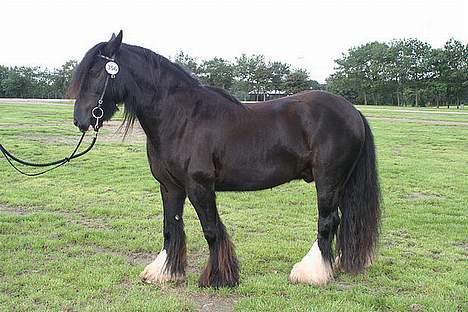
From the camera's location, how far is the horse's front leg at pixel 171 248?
415 centimetres

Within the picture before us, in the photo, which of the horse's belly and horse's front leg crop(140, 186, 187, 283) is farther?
horse's front leg crop(140, 186, 187, 283)

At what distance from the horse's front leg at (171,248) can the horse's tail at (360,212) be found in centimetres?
154

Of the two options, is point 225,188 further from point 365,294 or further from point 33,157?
point 33,157

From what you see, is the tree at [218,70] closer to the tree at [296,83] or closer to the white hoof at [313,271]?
the tree at [296,83]

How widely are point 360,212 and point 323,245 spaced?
0.49 metres

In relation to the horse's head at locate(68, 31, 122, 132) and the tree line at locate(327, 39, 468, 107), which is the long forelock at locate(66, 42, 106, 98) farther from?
the tree line at locate(327, 39, 468, 107)

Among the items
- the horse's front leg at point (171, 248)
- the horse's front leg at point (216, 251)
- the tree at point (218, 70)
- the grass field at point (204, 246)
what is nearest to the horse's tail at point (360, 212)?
the grass field at point (204, 246)

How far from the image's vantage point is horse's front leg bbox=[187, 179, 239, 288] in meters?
3.89

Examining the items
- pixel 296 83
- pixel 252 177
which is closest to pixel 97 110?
pixel 252 177

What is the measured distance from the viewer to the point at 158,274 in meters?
4.15

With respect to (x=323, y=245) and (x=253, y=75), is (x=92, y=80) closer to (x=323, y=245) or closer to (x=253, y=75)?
(x=323, y=245)

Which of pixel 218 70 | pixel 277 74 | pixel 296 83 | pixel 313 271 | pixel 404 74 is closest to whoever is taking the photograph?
pixel 313 271

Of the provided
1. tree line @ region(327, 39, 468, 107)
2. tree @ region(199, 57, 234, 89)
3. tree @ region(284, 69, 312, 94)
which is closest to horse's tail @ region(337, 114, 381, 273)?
tree @ region(284, 69, 312, 94)

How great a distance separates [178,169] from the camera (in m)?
3.79
